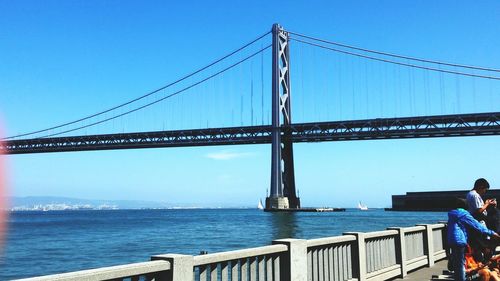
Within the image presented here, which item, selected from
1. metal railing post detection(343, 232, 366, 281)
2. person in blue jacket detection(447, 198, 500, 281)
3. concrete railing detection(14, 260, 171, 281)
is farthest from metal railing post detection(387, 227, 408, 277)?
concrete railing detection(14, 260, 171, 281)

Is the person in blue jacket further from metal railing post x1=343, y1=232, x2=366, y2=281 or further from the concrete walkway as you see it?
the concrete walkway

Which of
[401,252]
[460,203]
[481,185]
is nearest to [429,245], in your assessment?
[401,252]

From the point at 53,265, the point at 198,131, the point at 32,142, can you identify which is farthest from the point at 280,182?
the point at 53,265

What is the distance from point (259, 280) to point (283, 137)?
76.0m

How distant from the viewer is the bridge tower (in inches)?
2977

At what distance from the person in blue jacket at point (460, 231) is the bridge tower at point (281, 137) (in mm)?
67799

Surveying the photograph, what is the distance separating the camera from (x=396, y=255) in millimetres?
9219

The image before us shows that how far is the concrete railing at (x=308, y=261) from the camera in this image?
441 cm

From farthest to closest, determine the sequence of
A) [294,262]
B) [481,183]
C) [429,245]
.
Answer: [429,245]
[481,183]
[294,262]

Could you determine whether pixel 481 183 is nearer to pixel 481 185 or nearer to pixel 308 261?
pixel 481 185

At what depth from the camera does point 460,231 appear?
654 cm

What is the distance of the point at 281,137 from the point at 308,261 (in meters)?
74.7

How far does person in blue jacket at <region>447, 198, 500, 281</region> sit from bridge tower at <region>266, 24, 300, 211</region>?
67.8 metres

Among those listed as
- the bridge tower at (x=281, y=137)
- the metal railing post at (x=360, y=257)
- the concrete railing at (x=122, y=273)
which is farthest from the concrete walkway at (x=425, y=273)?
the bridge tower at (x=281, y=137)
